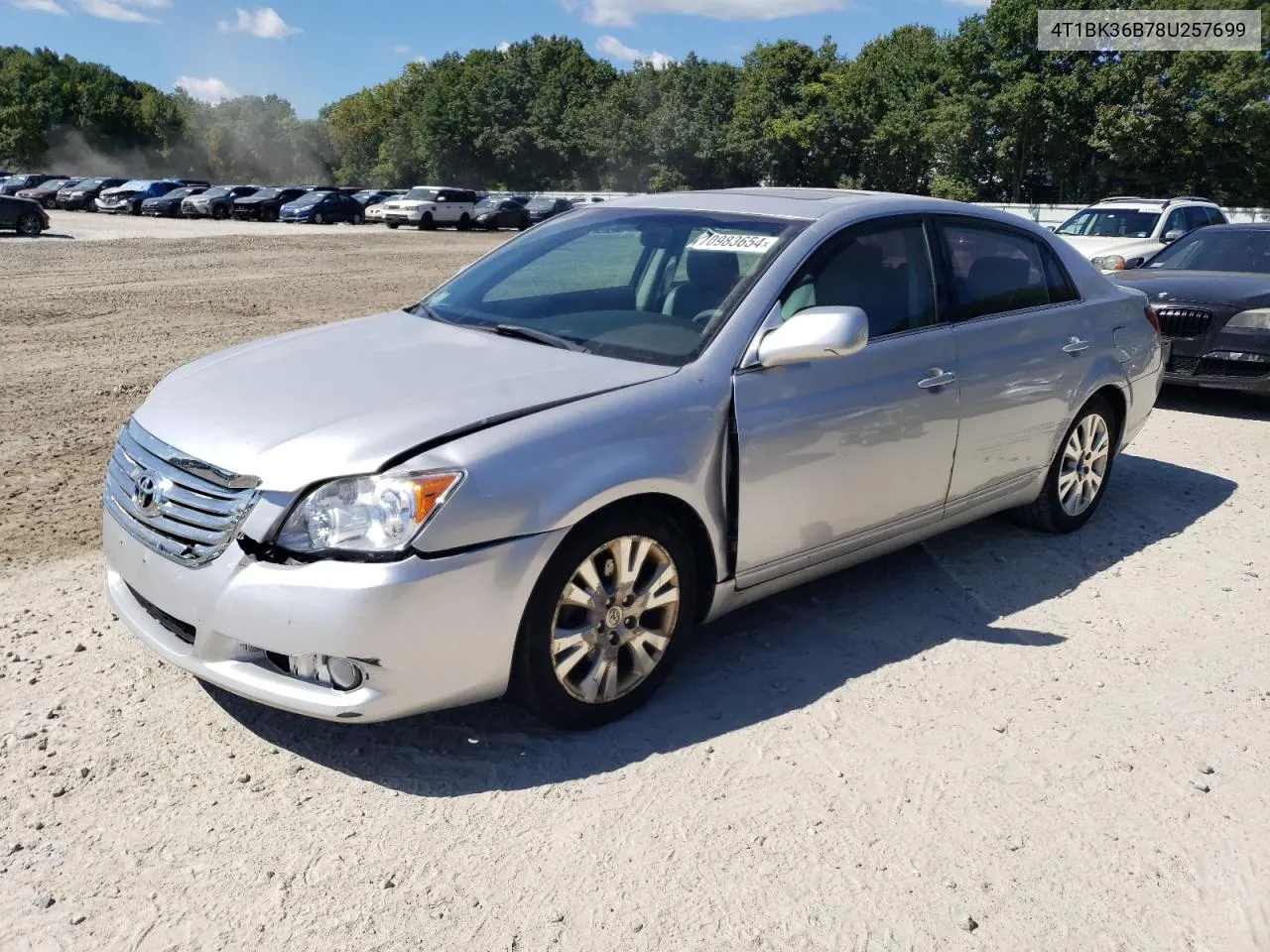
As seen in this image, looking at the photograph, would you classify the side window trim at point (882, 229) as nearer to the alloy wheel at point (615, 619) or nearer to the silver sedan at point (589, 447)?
the silver sedan at point (589, 447)

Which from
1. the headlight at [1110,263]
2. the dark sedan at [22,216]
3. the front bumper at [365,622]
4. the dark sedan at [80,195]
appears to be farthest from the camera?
the dark sedan at [80,195]

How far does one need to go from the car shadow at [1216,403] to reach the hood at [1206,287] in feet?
2.42

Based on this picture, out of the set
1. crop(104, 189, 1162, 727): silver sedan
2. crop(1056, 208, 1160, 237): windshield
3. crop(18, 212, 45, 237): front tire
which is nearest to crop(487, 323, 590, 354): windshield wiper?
crop(104, 189, 1162, 727): silver sedan

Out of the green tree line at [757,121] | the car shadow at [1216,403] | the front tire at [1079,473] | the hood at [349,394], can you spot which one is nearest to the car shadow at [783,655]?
the front tire at [1079,473]

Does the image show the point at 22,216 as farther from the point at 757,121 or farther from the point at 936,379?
the point at 757,121

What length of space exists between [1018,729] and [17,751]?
10.4ft

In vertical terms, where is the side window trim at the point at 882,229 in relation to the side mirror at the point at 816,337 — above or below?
above

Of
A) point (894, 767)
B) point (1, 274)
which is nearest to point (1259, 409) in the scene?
point (894, 767)

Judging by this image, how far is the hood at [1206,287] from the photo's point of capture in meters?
8.77

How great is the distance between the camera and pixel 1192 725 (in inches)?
150

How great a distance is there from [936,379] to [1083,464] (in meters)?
1.60

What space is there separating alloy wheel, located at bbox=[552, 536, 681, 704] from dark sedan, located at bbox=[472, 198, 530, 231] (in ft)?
136

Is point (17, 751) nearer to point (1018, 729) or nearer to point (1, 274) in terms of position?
point (1018, 729)

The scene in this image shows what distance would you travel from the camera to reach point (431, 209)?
141ft
